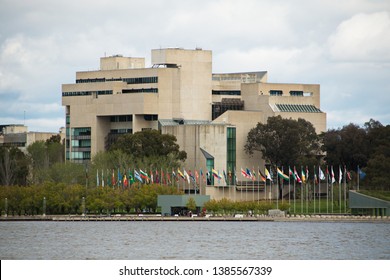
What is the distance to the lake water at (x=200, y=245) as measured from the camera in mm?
155000

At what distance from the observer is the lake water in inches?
6102

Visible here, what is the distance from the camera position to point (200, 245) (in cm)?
17012

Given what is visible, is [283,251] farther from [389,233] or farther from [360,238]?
[389,233]

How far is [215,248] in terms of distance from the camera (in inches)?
6506

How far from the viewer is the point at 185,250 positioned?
163 meters

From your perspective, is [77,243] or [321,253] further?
[77,243]
